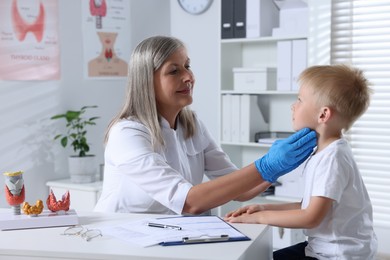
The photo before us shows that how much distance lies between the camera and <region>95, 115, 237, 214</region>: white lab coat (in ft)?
6.10

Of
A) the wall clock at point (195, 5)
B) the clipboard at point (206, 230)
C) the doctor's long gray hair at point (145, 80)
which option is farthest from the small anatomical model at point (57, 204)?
the wall clock at point (195, 5)

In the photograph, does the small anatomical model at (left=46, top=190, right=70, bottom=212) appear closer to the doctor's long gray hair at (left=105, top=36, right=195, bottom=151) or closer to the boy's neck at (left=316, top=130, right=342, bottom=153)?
the doctor's long gray hair at (left=105, top=36, right=195, bottom=151)

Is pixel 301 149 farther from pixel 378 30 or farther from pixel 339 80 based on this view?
pixel 378 30

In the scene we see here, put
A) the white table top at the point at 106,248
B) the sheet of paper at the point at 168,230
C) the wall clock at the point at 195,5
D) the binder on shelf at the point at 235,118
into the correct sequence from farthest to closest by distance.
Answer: the wall clock at the point at 195,5, the binder on shelf at the point at 235,118, the sheet of paper at the point at 168,230, the white table top at the point at 106,248

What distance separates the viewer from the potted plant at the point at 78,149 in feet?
11.3

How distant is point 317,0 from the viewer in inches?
132

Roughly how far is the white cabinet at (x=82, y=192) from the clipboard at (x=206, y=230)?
5.48 ft

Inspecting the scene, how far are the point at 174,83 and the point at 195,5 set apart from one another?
2.11 meters

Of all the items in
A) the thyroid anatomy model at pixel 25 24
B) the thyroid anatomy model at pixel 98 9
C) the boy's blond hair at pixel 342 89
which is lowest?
the boy's blond hair at pixel 342 89

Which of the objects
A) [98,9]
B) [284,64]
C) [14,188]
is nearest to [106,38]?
[98,9]

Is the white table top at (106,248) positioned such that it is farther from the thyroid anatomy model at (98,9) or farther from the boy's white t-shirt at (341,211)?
the thyroid anatomy model at (98,9)

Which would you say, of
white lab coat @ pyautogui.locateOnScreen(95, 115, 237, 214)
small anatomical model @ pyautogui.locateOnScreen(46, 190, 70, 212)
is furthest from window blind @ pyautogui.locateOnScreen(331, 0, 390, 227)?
small anatomical model @ pyautogui.locateOnScreen(46, 190, 70, 212)

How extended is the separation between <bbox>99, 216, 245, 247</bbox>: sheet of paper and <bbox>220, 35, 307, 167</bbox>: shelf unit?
2.05 m

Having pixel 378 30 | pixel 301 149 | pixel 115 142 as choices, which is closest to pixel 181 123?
pixel 115 142
